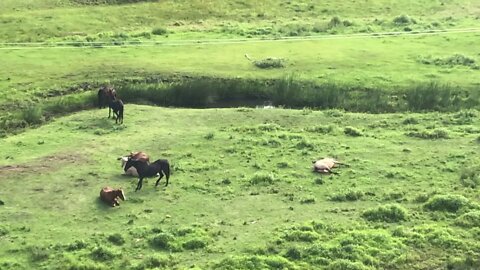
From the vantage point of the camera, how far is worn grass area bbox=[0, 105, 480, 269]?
2025 centimetres

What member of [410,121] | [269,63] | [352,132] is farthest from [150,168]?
[269,63]

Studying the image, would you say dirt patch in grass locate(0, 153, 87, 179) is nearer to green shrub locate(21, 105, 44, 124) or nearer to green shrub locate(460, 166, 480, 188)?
green shrub locate(21, 105, 44, 124)

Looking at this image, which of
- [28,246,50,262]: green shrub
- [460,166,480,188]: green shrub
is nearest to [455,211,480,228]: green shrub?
[460,166,480,188]: green shrub

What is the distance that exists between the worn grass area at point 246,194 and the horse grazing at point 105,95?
0.54 m

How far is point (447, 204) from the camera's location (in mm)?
23094

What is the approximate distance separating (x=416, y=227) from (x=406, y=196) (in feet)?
7.51

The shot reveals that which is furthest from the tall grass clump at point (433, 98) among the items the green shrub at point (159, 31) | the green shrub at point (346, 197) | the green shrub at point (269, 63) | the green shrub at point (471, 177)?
the green shrub at point (159, 31)

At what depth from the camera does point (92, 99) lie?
1318 inches

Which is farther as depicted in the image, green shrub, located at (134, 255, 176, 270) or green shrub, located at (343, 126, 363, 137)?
green shrub, located at (343, 126, 363, 137)

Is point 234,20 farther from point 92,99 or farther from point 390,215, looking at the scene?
point 390,215

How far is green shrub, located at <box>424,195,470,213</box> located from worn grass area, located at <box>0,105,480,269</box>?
1.7 inches

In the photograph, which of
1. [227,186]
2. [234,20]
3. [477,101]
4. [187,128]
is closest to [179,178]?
[227,186]

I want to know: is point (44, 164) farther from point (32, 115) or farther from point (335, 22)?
point (335, 22)

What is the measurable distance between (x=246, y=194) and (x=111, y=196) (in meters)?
4.38
